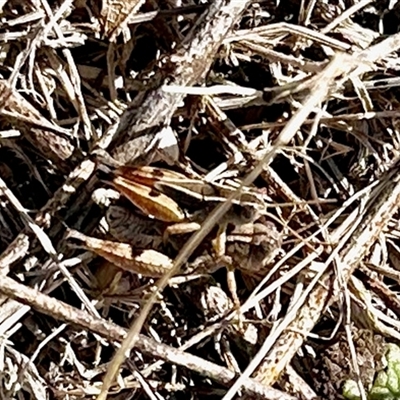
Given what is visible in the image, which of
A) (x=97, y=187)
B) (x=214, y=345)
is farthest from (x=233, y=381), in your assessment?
(x=97, y=187)

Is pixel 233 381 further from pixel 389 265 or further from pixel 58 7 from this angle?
pixel 58 7

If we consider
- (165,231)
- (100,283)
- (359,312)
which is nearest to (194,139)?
(165,231)

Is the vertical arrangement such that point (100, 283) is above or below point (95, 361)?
above

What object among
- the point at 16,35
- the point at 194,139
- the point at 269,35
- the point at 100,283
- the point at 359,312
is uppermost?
the point at 16,35

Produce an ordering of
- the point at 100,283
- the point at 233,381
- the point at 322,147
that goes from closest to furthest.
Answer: the point at 233,381 < the point at 100,283 < the point at 322,147

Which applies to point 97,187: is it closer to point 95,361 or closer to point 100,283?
point 100,283

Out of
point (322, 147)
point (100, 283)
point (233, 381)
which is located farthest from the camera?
point (322, 147)

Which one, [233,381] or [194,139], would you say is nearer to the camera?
[233,381]
